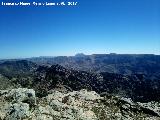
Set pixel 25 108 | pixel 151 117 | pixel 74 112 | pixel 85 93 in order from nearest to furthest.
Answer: pixel 25 108 → pixel 74 112 → pixel 151 117 → pixel 85 93

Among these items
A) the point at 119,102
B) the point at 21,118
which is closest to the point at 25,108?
the point at 21,118

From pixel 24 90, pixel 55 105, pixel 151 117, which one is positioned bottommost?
pixel 151 117

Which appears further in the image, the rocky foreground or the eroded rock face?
the eroded rock face

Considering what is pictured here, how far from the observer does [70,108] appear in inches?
1203

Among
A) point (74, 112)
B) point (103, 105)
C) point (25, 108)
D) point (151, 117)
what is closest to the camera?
point (25, 108)

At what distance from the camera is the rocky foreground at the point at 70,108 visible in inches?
1026

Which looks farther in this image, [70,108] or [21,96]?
[70,108]

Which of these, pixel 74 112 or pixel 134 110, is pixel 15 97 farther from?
pixel 134 110

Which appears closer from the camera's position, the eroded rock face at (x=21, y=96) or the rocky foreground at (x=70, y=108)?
the rocky foreground at (x=70, y=108)

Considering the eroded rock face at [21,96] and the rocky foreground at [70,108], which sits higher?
the eroded rock face at [21,96]

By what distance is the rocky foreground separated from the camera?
85.5 ft

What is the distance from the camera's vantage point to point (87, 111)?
102 feet

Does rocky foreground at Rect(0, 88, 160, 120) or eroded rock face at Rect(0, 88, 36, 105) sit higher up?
eroded rock face at Rect(0, 88, 36, 105)

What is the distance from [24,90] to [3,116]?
6496mm
